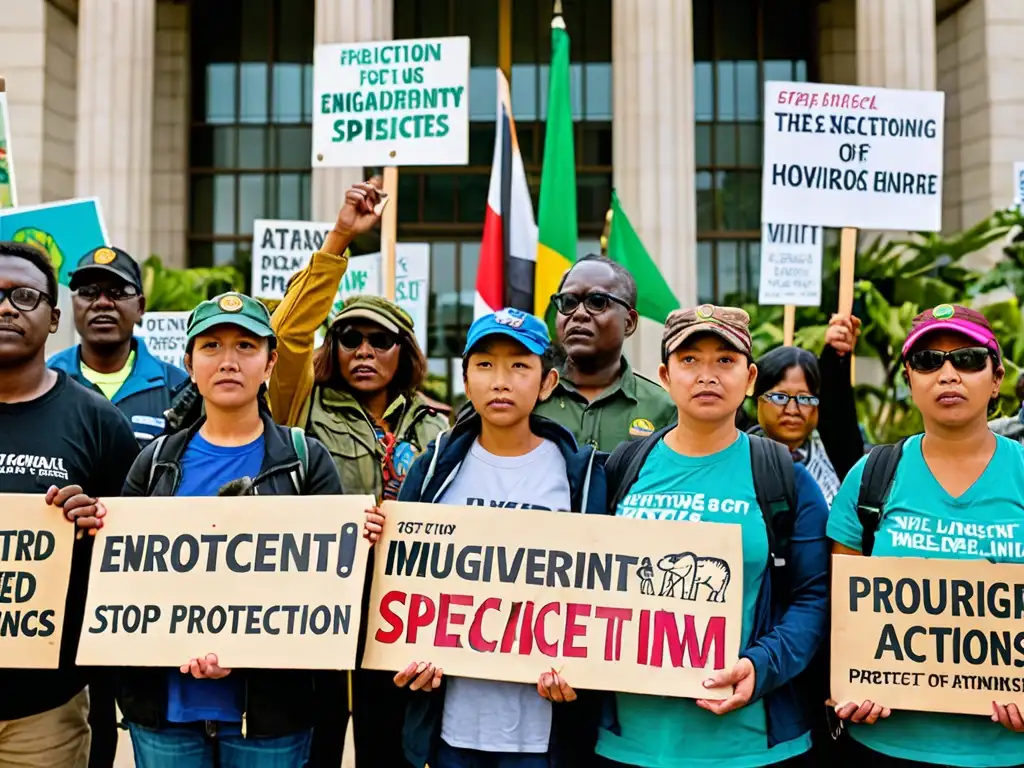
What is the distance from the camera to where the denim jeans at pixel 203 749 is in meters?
3.20

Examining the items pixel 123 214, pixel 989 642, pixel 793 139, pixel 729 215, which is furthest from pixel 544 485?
pixel 729 215

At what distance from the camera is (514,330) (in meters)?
3.33

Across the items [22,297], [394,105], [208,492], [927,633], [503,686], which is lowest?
[503,686]

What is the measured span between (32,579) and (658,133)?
15.3 meters

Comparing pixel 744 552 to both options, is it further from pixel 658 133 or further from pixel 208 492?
pixel 658 133

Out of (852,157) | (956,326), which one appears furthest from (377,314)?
(852,157)

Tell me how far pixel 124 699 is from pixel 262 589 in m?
0.55

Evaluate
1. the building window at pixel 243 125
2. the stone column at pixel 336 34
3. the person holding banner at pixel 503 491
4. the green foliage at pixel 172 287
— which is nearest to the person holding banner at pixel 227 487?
the person holding banner at pixel 503 491

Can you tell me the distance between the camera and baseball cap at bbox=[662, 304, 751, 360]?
319cm

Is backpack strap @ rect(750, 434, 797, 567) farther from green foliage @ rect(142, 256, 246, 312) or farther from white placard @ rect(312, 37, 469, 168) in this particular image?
green foliage @ rect(142, 256, 246, 312)

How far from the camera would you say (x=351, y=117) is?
807 cm

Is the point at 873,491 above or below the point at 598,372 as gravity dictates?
below

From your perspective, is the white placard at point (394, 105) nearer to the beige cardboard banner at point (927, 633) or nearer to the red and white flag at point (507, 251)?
the red and white flag at point (507, 251)

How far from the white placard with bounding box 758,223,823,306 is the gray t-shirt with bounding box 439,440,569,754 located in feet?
27.5
